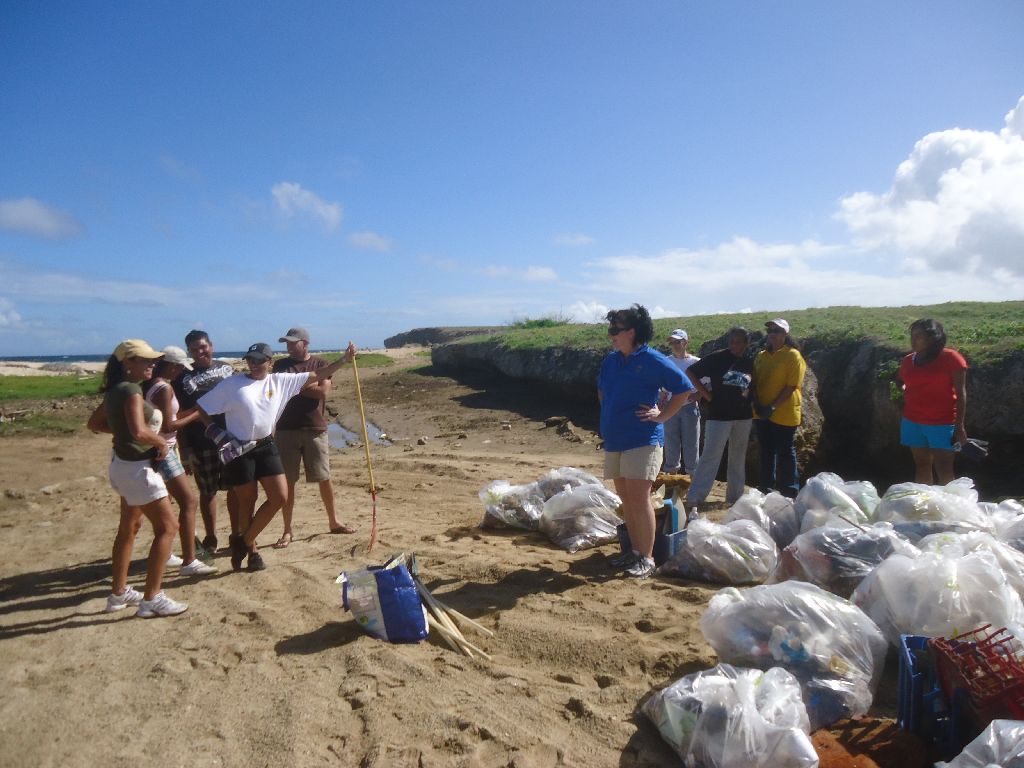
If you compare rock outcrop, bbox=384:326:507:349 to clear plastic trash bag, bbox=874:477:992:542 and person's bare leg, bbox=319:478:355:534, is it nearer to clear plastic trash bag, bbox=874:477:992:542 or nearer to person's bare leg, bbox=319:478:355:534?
person's bare leg, bbox=319:478:355:534

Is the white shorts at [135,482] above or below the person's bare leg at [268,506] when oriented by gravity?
above

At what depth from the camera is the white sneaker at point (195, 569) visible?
4.87 m

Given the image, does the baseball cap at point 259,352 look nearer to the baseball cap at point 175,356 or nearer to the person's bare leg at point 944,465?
the baseball cap at point 175,356

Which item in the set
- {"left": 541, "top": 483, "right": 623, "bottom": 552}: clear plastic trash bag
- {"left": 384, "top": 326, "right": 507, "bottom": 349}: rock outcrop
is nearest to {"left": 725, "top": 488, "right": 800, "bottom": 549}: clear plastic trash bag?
{"left": 541, "top": 483, "right": 623, "bottom": 552}: clear plastic trash bag

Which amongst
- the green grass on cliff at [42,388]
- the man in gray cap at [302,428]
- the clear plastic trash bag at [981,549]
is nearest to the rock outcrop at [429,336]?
the green grass on cliff at [42,388]

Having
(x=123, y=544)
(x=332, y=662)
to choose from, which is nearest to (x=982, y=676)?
(x=332, y=662)

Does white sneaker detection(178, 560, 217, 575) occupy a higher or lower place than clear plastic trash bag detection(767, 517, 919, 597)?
lower

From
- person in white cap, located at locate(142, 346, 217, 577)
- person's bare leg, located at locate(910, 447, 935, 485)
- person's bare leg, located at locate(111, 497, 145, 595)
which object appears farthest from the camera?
person's bare leg, located at locate(910, 447, 935, 485)

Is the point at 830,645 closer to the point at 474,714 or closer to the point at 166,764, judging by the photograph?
the point at 474,714

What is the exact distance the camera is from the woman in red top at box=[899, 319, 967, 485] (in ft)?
17.2

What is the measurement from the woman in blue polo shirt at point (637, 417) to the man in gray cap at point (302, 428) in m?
2.35

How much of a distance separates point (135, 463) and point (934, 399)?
5567mm

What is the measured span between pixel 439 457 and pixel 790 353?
5471 mm

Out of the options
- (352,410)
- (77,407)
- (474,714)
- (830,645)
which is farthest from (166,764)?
(77,407)
